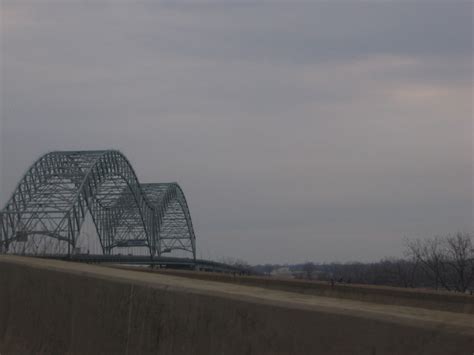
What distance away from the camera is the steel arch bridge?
55.7 meters

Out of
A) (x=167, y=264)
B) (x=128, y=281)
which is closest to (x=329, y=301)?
(x=128, y=281)

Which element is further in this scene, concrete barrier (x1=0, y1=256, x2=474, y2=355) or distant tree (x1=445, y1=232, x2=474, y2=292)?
distant tree (x1=445, y1=232, x2=474, y2=292)

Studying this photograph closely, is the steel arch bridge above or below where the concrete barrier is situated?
above

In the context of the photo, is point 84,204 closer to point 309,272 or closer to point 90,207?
point 90,207

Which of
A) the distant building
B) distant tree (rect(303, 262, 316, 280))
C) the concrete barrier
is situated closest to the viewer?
the concrete barrier

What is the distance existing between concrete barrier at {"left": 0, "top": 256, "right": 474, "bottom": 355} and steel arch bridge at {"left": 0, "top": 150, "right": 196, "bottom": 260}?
2781 centimetres

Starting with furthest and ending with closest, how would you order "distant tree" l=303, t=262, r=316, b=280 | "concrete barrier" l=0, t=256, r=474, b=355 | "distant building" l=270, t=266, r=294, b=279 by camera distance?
"distant tree" l=303, t=262, r=316, b=280, "distant building" l=270, t=266, r=294, b=279, "concrete barrier" l=0, t=256, r=474, b=355

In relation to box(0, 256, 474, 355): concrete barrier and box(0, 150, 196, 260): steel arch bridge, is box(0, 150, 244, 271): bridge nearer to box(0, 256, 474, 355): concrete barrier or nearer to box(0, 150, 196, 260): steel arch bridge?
box(0, 150, 196, 260): steel arch bridge

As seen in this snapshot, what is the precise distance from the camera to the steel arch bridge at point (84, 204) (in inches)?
2191

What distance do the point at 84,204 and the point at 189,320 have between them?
6457 centimetres

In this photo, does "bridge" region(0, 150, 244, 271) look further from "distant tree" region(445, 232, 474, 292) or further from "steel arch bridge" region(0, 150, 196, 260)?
"distant tree" region(445, 232, 474, 292)

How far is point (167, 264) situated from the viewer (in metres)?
82.5

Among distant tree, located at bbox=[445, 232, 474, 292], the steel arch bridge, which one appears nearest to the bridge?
the steel arch bridge

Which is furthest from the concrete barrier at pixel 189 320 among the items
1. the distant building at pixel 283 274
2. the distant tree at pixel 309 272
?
the distant tree at pixel 309 272
